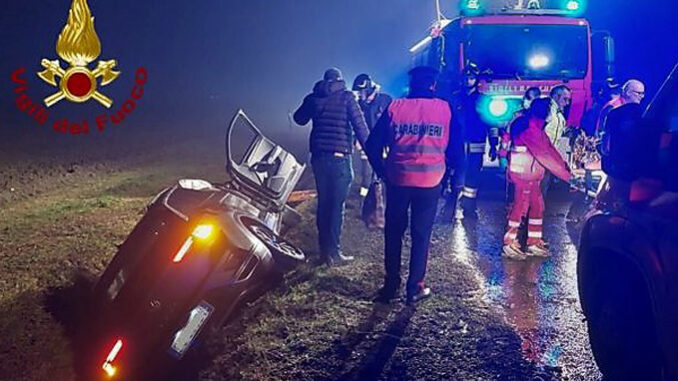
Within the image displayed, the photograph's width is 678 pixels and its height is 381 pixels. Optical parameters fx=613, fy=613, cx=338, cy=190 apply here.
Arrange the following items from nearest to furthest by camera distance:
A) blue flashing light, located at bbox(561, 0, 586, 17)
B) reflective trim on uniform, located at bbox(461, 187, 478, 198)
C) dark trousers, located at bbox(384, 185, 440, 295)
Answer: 1. dark trousers, located at bbox(384, 185, 440, 295)
2. reflective trim on uniform, located at bbox(461, 187, 478, 198)
3. blue flashing light, located at bbox(561, 0, 586, 17)

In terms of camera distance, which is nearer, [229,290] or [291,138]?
[229,290]

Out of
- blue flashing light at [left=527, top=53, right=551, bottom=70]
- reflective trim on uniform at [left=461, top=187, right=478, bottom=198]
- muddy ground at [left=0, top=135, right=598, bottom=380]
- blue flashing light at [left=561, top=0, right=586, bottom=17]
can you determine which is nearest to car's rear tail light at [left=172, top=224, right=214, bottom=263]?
muddy ground at [left=0, top=135, right=598, bottom=380]

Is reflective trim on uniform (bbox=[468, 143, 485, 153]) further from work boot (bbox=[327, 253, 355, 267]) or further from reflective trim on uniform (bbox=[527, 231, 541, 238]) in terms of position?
work boot (bbox=[327, 253, 355, 267])

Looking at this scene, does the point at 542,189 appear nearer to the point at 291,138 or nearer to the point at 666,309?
the point at 666,309

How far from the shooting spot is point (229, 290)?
406 cm

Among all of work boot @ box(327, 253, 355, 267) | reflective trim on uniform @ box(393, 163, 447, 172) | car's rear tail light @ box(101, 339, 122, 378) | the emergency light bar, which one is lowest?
work boot @ box(327, 253, 355, 267)

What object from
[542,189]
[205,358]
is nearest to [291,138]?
[542,189]

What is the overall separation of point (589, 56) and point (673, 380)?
7.55 metres

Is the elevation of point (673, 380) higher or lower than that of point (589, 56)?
lower

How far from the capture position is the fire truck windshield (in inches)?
351

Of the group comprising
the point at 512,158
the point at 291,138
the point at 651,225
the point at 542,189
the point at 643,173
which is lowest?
the point at 291,138

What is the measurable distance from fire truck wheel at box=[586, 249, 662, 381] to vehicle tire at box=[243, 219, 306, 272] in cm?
200

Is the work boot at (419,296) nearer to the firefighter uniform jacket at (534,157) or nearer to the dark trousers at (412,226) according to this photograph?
the dark trousers at (412,226)

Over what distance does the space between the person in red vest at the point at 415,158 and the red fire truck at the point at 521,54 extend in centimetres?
430
